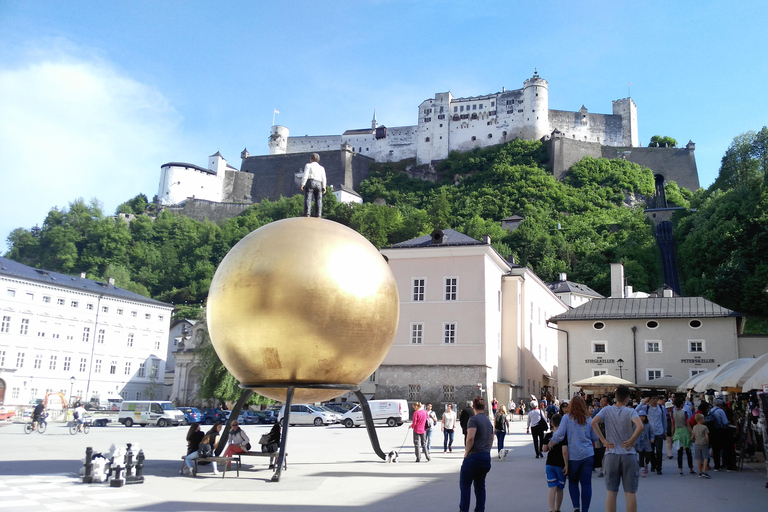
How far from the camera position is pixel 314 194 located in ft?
39.8

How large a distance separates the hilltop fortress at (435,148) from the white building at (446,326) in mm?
71294

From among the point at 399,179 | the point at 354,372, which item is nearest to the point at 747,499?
the point at 354,372

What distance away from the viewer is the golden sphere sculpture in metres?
9.37

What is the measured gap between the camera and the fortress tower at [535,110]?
11419 centimetres

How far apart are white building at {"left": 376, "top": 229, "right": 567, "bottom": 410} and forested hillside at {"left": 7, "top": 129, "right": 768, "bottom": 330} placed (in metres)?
38.4

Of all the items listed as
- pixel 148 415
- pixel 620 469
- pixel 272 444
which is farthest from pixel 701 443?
pixel 148 415

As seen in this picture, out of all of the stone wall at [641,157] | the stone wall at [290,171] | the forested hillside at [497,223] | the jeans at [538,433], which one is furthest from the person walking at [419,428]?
the stone wall at [290,171]

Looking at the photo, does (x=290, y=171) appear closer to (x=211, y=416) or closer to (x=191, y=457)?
(x=211, y=416)

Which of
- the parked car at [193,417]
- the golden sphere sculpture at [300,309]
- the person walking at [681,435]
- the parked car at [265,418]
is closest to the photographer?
the golden sphere sculpture at [300,309]

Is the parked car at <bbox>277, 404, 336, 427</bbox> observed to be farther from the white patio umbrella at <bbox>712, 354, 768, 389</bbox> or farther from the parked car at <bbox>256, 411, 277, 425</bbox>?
the white patio umbrella at <bbox>712, 354, 768, 389</bbox>

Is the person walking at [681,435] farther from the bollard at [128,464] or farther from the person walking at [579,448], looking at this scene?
the bollard at [128,464]

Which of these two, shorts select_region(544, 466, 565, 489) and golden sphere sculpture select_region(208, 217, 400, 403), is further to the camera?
golden sphere sculpture select_region(208, 217, 400, 403)

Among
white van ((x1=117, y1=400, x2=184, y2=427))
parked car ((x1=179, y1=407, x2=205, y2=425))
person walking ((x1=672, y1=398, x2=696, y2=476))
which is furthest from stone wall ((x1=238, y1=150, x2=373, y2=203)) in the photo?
person walking ((x1=672, y1=398, x2=696, y2=476))

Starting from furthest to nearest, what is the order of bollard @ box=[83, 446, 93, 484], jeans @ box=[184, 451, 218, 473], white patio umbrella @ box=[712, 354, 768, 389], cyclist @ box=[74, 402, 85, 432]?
cyclist @ box=[74, 402, 85, 432]
white patio umbrella @ box=[712, 354, 768, 389]
jeans @ box=[184, 451, 218, 473]
bollard @ box=[83, 446, 93, 484]
